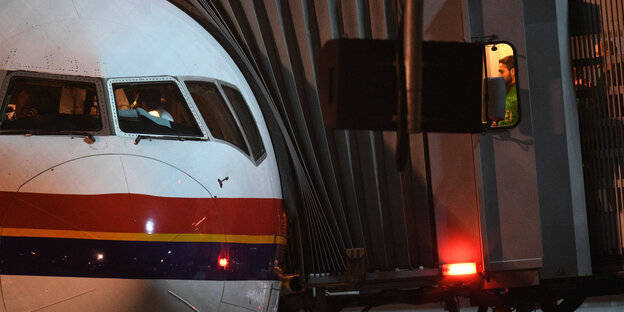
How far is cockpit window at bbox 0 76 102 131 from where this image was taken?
579 cm

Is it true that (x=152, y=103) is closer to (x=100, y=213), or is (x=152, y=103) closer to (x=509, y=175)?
(x=100, y=213)

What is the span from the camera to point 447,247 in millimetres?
8117

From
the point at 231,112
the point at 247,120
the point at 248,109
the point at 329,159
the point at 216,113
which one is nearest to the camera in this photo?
the point at 216,113

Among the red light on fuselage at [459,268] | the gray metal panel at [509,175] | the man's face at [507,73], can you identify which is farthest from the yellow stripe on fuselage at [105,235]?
the man's face at [507,73]

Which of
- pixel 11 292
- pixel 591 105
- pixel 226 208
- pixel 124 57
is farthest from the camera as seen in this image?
pixel 591 105

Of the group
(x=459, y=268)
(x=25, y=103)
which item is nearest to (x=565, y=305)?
(x=459, y=268)

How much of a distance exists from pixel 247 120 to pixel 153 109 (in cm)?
102

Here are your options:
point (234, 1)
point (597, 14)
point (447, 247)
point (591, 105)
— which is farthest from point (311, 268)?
point (597, 14)

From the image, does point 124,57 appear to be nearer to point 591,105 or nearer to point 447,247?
point 447,247

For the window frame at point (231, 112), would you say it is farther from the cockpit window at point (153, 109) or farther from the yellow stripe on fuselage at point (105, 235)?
the yellow stripe on fuselage at point (105, 235)

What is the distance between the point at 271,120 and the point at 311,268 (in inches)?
62.0

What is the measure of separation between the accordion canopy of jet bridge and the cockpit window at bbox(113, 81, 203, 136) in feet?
5.59

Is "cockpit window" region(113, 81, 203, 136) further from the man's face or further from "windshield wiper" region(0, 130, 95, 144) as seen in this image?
the man's face

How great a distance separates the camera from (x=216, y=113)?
6559mm
